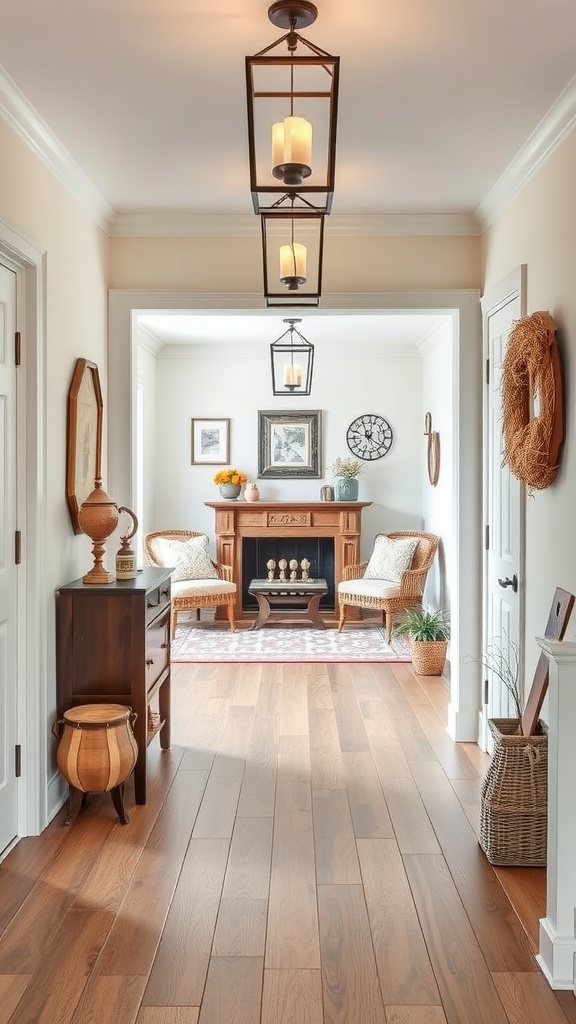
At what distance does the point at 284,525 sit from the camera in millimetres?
8203

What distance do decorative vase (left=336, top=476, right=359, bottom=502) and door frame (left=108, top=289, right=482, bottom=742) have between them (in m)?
3.79

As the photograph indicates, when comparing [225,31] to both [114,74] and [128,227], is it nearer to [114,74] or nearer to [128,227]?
[114,74]

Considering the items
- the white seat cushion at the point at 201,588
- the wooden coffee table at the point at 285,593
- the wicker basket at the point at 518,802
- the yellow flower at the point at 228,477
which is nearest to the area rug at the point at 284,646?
the wooden coffee table at the point at 285,593

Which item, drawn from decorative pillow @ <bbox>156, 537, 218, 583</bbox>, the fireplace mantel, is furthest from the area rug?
the fireplace mantel

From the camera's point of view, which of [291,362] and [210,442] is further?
[210,442]

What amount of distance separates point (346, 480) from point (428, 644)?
2.63 meters

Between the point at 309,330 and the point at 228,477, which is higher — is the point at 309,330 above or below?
above

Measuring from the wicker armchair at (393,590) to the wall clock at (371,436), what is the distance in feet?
3.75

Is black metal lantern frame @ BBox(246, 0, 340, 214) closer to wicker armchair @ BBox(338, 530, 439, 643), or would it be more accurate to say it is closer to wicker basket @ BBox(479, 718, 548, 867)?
wicker basket @ BBox(479, 718, 548, 867)

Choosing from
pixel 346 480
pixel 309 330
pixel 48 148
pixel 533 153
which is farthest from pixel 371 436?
pixel 48 148

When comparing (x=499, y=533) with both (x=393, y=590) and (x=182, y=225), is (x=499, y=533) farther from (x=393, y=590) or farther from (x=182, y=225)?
(x=393, y=590)

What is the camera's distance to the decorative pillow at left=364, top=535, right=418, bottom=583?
755 centimetres

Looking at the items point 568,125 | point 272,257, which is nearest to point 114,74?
point 272,257

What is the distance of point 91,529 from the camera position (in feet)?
12.0
